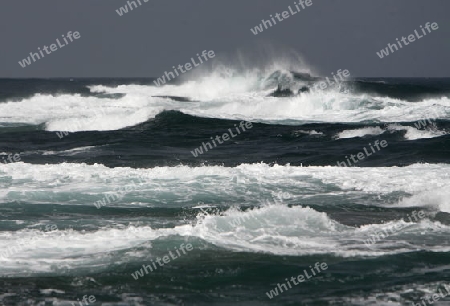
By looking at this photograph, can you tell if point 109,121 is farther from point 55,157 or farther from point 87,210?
point 87,210

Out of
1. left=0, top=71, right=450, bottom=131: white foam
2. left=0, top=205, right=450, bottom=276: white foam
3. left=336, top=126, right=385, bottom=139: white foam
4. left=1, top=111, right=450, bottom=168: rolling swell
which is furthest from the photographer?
left=0, top=71, right=450, bottom=131: white foam

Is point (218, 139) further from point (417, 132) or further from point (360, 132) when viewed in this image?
point (417, 132)

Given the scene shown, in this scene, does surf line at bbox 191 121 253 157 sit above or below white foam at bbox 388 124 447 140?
above

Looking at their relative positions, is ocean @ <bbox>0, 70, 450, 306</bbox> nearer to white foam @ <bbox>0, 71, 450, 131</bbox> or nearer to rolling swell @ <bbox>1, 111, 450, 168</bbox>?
rolling swell @ <bbox>1, 111, 450, 168</bbox>

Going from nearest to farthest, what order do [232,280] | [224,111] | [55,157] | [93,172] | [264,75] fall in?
[232,280]
[93,172]
[55,157]
[224,111]
[264,75]

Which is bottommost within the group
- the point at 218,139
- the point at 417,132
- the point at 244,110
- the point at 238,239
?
the point at 417,132

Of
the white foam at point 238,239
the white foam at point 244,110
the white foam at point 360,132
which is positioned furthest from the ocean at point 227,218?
the white foam at point 244,110

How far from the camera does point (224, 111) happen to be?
54719 millimetres

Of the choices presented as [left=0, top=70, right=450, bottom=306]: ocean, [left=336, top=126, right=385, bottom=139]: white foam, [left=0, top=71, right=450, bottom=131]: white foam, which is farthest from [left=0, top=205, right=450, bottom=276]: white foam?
[left=0, top=71, right=450, bottom=131]: white foam

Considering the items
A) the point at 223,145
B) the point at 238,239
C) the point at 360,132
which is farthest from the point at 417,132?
the point at 238,239

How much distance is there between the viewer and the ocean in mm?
11203

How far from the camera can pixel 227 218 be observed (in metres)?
15.3

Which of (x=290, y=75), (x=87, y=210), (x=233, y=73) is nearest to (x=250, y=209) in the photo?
(x=87, y=210)

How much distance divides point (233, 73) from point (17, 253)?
71692mm
